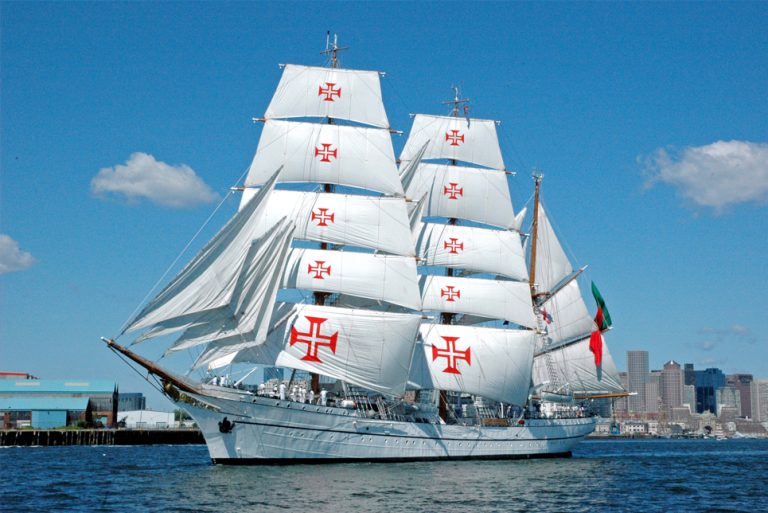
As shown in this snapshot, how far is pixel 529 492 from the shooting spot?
43875 millimetres

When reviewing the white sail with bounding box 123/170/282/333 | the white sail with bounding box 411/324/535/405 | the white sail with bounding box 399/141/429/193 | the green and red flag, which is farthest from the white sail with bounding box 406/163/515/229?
the white sail with bounding box 123/170/282/333

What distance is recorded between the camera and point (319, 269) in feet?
184

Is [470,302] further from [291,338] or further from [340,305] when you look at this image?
[291,338]

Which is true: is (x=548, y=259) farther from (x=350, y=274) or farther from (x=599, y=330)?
(x=350, y=274)

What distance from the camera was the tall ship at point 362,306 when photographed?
49.3m

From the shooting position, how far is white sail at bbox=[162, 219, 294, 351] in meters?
47.5

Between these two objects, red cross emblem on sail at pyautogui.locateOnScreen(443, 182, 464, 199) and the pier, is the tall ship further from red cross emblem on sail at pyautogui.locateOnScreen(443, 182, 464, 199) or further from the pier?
the pier

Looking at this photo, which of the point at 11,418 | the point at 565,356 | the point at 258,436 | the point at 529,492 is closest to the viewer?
the point at 529,492

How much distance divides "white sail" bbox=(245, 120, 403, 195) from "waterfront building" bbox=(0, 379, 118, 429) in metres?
54.2

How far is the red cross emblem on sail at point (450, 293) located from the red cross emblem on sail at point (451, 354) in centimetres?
295

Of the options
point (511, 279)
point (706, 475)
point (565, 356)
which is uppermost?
point (511, 279)

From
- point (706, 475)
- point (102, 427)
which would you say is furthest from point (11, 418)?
point (706, 475)

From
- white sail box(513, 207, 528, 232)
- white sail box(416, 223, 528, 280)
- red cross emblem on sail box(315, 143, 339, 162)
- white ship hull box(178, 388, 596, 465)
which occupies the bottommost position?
white ship hull box(178, 388, 596, 465)

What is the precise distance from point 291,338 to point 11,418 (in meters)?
57.2
